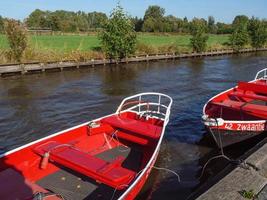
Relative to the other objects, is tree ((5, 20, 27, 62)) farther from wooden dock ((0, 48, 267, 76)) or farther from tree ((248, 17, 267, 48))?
tree ((248, 17, 267, 48))

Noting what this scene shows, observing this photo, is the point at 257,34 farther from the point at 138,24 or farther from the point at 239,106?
the point at 138,24

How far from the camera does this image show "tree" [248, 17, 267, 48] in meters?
53.4

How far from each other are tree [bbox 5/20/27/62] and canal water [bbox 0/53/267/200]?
2961 mm

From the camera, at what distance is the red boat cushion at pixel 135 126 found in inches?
341

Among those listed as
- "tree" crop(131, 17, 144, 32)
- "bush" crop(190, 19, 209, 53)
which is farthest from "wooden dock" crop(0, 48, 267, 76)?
"tree" crop(131, 17, 144, 32)

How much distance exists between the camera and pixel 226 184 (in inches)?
224

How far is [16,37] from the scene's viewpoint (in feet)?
83.8

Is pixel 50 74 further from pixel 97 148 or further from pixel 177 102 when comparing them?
pixel 97 148

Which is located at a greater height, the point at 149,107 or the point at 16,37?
the point at 16,37

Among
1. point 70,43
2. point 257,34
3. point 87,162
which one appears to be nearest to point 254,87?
point 87,162

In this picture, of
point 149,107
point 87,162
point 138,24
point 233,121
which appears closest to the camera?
point 87,162

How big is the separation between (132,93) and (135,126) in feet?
34.1

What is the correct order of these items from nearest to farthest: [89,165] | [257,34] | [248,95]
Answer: [89,165], [248,95], [257,34]

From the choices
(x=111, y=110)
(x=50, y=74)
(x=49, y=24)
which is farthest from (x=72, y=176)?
(x=49, y=24)
